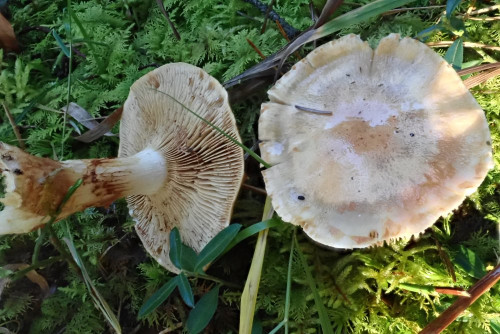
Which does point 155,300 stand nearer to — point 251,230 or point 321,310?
point 251,230

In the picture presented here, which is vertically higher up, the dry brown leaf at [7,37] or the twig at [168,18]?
the twig at [168,18]

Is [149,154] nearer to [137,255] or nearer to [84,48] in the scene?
[137,255]

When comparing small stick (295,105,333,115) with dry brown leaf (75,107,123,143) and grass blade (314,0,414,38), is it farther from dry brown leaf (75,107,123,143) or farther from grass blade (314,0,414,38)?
dry brown leaf (75,107,123,143)

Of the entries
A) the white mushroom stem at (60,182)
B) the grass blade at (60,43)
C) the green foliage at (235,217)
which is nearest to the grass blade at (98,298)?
the green foliage at (235,217)

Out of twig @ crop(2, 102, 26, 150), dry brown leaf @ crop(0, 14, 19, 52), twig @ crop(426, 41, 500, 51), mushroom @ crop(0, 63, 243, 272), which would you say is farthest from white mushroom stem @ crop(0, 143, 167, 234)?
twig @ crop(426, 41, 500, 51)

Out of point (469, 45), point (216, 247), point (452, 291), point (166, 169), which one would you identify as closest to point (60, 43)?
point (166, 169)

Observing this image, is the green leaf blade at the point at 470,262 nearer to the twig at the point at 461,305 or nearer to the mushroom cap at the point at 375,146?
the twig at the point at 461,305

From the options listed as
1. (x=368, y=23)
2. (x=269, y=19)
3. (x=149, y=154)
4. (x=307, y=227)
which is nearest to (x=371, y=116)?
(x=307, y=227)

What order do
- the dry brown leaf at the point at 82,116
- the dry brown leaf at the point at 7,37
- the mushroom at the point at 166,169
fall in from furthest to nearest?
1. the dry brown leaf at the point at 7,37
2. the dry brown leaf at the point at 82,116
3. the mushroom at the point at 166,169
